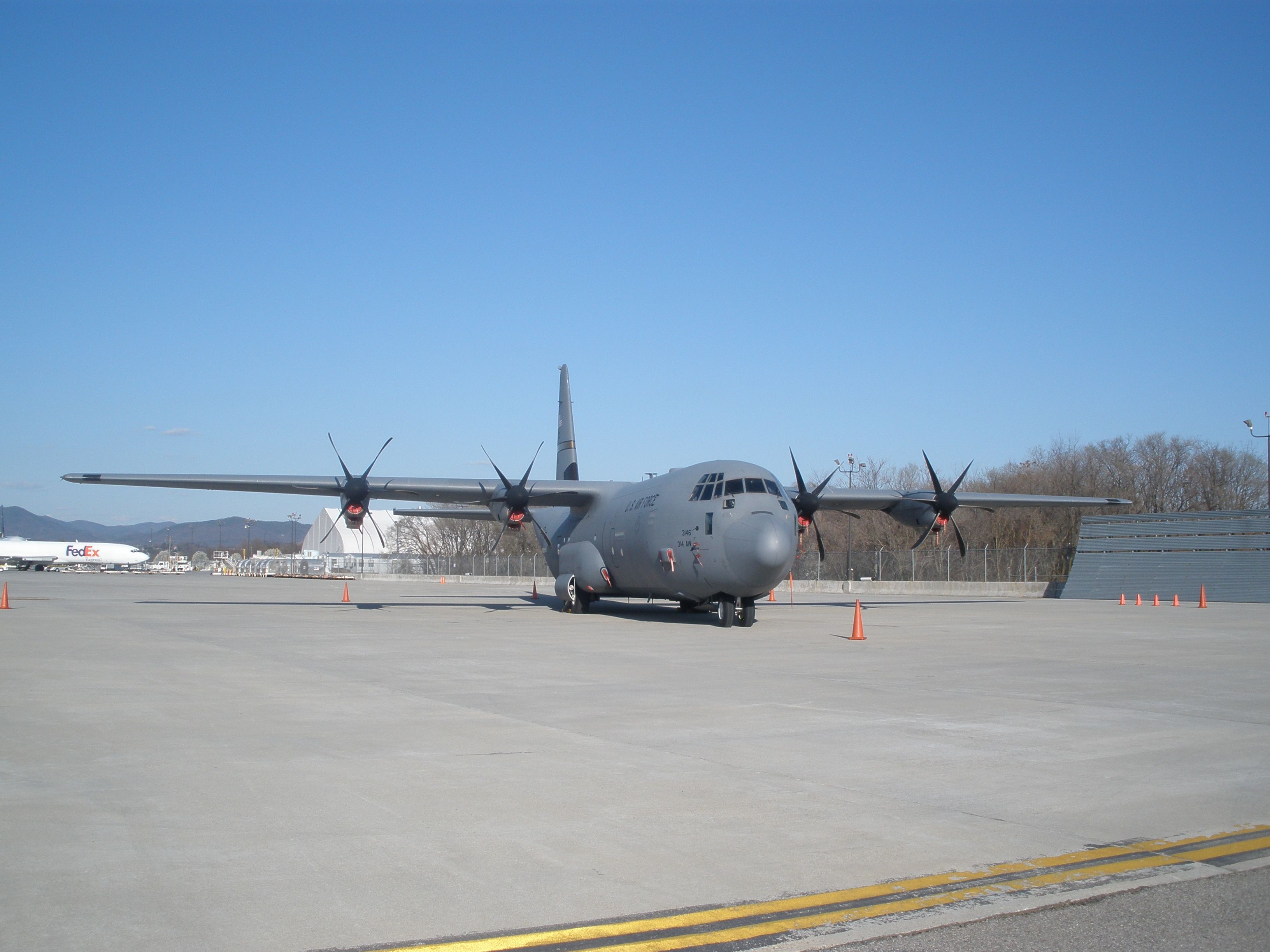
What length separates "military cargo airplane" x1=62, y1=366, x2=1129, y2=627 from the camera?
22.1m

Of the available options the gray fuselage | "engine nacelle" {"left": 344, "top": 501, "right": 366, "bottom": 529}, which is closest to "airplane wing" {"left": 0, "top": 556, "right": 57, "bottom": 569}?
"engine nacelle" {"left": 344, "top": 501, "right": 366, "bottom": 529}

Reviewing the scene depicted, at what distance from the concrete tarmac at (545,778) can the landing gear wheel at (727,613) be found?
687 cm

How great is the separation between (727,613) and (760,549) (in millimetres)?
2646

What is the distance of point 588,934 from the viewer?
418 centimetres

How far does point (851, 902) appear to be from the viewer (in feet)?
15.1

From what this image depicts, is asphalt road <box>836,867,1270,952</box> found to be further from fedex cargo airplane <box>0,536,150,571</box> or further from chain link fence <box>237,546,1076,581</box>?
fedex cargo airplane <box>0,536,150,571</box>

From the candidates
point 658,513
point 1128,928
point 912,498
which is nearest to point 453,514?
point 658,513

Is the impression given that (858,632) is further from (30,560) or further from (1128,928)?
(30,560)

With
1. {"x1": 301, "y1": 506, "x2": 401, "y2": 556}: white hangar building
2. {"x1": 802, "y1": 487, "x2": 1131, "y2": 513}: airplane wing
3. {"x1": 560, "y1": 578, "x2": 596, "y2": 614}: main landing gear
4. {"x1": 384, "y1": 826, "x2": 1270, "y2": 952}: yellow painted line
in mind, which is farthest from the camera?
{"x1": 301, "y1": 506, "x2": 401, "y2": 556}: white hangar building

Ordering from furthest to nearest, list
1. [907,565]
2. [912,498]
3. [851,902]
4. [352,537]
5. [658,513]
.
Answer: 1. [352,537]
2. [907,565]
3. [912,498]
4. [658,513]
5. [851,902]

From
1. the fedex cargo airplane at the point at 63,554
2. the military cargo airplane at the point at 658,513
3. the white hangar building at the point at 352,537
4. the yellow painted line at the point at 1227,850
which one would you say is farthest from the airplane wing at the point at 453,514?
the white hangar building at the point at 352,537

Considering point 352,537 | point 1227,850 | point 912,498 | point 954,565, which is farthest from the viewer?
point 352,537

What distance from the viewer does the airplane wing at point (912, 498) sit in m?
31.5

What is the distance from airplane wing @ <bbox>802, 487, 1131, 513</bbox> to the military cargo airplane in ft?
0.19
